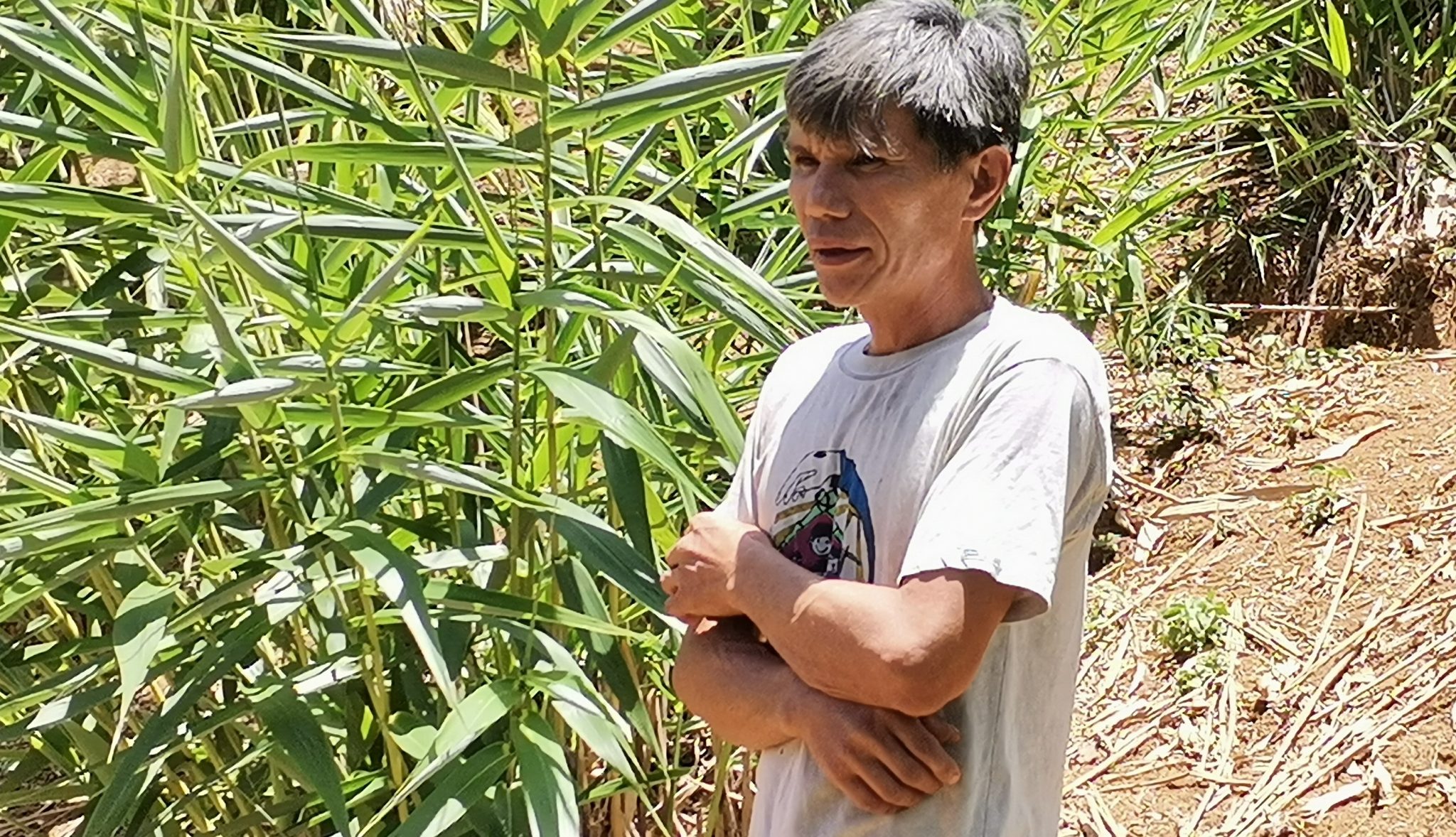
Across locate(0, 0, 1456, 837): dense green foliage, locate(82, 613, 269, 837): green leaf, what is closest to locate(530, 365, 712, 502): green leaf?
locate(0, 0, 1456, 837): dense green foliage

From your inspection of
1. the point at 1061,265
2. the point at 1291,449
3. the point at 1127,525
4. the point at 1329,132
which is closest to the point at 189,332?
the point at 1061,265

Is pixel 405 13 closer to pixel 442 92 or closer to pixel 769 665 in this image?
pixel 442 92

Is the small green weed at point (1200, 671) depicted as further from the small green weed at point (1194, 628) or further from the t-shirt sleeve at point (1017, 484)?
the t-shirt sleeve at point (1017, 484)

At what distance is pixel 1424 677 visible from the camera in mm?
1997

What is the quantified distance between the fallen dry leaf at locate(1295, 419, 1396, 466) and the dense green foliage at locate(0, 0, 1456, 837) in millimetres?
649

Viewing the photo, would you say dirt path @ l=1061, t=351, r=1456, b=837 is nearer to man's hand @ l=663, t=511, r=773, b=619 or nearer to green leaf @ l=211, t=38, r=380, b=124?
man's hand @ l=663, t=511, r=773, b=619

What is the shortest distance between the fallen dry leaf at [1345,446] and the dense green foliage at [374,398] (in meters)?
0.65

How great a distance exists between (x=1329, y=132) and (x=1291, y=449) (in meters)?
0.60

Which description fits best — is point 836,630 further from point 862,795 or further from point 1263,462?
point 1263,462

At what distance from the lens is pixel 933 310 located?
108 centimetres

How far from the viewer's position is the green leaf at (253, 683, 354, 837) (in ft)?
4.67

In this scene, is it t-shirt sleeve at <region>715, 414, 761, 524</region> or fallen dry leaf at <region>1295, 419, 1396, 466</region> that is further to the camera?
fallen dry leaf at <region>1295, 419, 1396, 466</region>

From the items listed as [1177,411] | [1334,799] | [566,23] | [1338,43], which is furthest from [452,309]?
[1338,43]

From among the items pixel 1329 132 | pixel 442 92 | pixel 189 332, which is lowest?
pixel 1329 132
